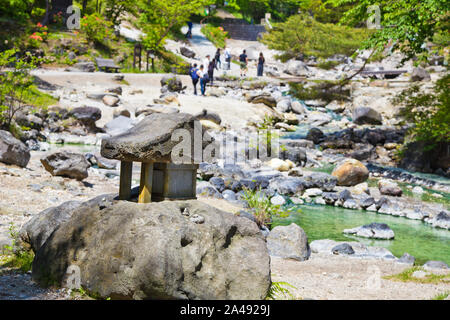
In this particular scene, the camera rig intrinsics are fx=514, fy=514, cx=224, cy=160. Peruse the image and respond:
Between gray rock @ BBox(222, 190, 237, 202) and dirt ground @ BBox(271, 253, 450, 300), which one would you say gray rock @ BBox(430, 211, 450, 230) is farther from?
gray rock @ BBox(222, 190, 237, 202)

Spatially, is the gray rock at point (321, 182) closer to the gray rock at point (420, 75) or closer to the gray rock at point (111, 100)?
the gray rock at point (111, 100)

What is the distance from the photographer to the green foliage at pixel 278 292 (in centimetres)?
565

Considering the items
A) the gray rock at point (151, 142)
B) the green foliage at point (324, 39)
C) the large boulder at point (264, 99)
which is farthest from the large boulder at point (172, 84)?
the gray rock at point (151, 142)

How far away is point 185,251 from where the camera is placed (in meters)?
5.09

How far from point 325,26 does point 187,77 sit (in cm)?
1056

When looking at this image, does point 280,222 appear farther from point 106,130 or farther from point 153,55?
point 153,55

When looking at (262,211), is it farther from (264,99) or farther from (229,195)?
(264,99)

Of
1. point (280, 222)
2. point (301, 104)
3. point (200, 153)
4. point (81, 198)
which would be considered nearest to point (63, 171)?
point (81, 198)

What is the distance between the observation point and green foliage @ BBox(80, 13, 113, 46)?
32500mm

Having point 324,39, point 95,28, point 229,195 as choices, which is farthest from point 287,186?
point 95,28

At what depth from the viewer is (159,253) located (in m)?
4.88

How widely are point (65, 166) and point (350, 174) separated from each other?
8.18 m

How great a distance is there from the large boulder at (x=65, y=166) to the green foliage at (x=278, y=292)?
7241 mm

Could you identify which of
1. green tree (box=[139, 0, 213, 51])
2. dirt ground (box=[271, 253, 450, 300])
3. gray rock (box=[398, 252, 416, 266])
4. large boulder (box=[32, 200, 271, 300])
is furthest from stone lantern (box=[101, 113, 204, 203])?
green tree (box=[139, 0, 213, 51])
